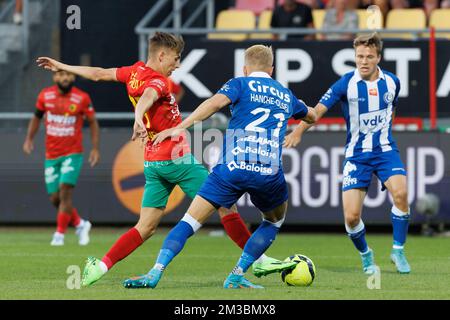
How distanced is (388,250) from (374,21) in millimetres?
5112

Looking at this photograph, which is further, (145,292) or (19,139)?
(19,139)

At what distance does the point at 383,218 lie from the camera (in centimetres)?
1659

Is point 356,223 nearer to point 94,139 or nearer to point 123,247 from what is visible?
point 123,247

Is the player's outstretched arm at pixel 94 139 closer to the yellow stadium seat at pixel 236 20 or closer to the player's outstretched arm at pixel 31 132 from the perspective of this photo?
the player's outstretched arm at pixel 31 132

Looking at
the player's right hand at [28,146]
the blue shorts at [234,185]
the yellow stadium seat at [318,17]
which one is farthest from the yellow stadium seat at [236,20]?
the blue shorts at [234,185]

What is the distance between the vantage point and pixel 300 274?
9727 millimetres

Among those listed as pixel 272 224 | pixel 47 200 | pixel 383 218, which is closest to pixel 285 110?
pixel 272 224

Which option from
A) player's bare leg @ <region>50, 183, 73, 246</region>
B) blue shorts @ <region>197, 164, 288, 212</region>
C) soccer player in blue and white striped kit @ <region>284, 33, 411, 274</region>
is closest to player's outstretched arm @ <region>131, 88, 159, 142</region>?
blue shorts @ <region>197, 164, 288, 212</region>

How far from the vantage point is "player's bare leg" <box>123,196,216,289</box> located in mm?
9141

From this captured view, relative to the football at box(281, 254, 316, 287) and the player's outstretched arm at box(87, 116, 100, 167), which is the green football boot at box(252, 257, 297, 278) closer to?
the football at box(281, 254, 316, 287)

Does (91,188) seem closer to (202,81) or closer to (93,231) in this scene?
(93,231)

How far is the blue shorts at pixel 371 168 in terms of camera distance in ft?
36.6

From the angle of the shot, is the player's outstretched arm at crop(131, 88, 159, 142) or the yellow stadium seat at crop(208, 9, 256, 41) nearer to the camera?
the player's outstretched arm at crop(131, 88, 159, 142)

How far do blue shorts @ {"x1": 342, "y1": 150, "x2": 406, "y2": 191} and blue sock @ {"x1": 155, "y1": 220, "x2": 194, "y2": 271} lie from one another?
2493 mm
